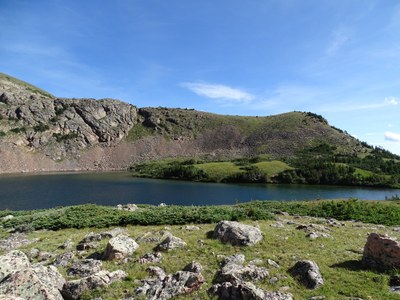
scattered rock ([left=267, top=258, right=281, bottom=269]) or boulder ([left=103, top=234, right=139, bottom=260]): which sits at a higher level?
scattered rock ([left=267, top=258, right=281, bottom=269])

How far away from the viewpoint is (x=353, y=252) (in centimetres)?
1886

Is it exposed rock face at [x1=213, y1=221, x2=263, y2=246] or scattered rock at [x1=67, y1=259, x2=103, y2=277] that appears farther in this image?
exposed rock face at [x1=213, y1=221, x2=263, y2=246]

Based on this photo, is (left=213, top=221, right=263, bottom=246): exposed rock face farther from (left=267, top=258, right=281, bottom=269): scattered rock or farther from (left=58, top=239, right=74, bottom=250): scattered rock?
(left=58, top=239, right=74, bottom=250): scattered rock

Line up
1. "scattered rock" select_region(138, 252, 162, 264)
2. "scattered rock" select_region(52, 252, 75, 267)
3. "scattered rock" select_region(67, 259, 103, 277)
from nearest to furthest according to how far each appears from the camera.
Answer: "scattered rock" select_region(67, 259, 103, 277)
"scattered rock" select_region(138, 252, 162, 264)
"scattered rock" select_region(52, 252, 75, 267)

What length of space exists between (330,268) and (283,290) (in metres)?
3.71

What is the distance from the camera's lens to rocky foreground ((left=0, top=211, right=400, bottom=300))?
517 inches

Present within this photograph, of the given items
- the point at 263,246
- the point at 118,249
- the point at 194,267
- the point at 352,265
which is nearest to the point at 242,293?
the point at 194,267

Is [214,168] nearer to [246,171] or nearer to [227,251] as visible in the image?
[246,171]

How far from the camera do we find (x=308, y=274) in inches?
568

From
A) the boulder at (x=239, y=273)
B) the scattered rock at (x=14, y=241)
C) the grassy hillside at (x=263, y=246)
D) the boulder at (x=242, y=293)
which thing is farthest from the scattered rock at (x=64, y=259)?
the boulder at (x=242, y=293)

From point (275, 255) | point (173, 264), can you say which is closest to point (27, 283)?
point (173, 264)

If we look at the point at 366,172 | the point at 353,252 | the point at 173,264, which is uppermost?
the point at 366,172

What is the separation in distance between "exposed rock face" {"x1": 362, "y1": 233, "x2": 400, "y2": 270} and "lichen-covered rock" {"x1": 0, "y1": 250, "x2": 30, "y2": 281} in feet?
55.8

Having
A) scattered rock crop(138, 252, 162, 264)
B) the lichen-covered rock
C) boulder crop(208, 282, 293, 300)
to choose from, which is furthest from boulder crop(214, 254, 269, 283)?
the lichen-covered rock
